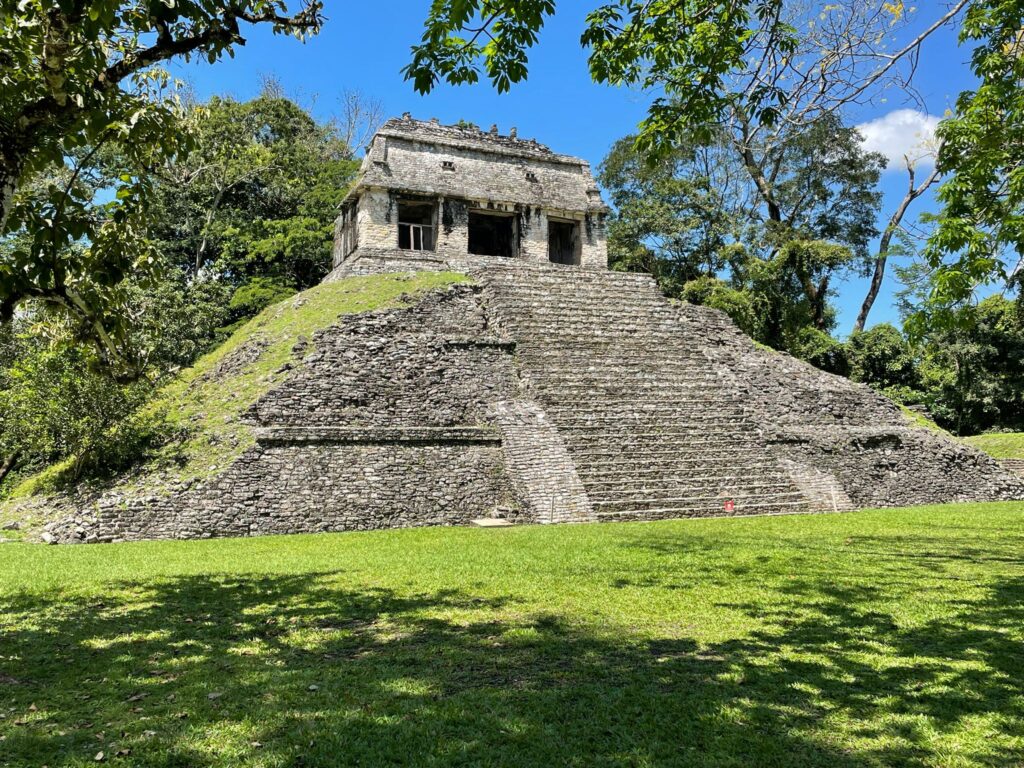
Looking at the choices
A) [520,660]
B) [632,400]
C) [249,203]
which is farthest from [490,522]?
[249,203]

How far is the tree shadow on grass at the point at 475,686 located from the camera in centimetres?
289

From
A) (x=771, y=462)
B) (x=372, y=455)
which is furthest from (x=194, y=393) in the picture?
(x=771, y=462)

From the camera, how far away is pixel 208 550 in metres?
8.56

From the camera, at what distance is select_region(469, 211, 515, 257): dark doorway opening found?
70.5 ft

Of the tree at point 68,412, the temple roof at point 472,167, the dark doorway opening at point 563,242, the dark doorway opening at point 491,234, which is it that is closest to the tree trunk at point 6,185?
the tree at point 68,412

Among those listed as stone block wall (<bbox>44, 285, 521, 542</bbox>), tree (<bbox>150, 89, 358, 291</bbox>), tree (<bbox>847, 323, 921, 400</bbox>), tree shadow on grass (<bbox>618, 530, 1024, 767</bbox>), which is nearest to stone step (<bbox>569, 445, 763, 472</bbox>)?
stone block wall (<bbox>44, 285, 521, 542</bbox>)

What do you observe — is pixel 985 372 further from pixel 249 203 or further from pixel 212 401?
pixel 249 203

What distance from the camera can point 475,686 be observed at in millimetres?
3613

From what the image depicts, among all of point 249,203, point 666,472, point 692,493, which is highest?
point 249,203

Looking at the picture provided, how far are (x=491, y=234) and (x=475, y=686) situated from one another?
70.3ft

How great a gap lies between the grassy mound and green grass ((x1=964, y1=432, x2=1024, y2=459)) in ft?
47.5

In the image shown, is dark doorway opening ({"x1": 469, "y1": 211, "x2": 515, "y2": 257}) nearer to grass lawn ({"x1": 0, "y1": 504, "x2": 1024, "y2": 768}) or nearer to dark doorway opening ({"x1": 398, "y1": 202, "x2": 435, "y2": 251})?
dark doorway opening ({"x1": 398, "y1": 202, "x2": 435, "y2": 251})

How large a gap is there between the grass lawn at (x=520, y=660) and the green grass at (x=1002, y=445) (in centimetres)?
1282

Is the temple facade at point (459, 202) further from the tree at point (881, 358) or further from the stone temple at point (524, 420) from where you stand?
the tree at point (881, 358)
